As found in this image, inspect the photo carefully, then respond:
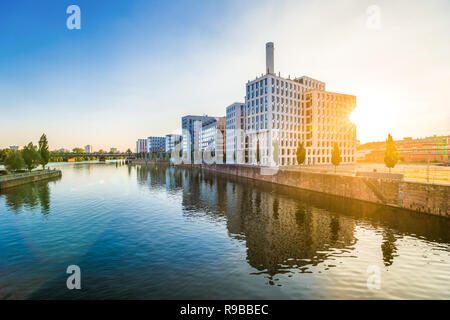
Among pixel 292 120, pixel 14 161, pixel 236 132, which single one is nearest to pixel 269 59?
pixel 292 120

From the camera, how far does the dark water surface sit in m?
13.3

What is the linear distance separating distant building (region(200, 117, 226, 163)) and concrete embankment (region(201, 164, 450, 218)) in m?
97.0

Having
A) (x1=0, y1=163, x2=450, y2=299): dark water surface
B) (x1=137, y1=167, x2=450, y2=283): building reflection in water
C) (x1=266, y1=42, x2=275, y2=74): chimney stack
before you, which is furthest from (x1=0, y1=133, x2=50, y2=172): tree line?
(x1=266, y1=42, x2=275, y2=74): chimney stack

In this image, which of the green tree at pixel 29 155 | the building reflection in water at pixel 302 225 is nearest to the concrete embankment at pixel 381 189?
the building reflection in water at pixel 302 225

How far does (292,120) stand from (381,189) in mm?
73154

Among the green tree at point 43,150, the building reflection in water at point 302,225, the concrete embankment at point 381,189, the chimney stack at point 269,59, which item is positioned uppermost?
the chimney stack at point 269,59

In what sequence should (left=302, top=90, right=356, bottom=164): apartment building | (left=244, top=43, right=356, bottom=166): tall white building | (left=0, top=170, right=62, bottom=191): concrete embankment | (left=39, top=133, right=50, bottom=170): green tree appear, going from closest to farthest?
(left=0, top=170, right=62, bottom=191): concrete embankment, (left=39, top=133, right=50, bottom=170): green tree, (left=244, top=43, right=356, bottom=166): tall white building, (left=302, top=90, right=356, bottom=164): apartment building

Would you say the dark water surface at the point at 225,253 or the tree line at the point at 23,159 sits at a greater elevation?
the tree line at the point at 23,159

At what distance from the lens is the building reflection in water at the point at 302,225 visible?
17688mm

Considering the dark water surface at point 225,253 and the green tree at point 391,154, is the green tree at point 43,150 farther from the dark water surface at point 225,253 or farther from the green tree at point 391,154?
the green tree at point 391,154

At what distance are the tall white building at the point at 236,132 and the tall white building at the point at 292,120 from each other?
7.27 meters

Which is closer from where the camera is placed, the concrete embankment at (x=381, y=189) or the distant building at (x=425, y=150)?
the concrete embankment at (x=381, y=189)

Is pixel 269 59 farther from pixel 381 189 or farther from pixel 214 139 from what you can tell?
pixel 381 189

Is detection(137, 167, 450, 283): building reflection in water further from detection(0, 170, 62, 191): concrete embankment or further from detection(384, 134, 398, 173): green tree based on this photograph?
detection(0, 170, 62, 191): concrete embankment
